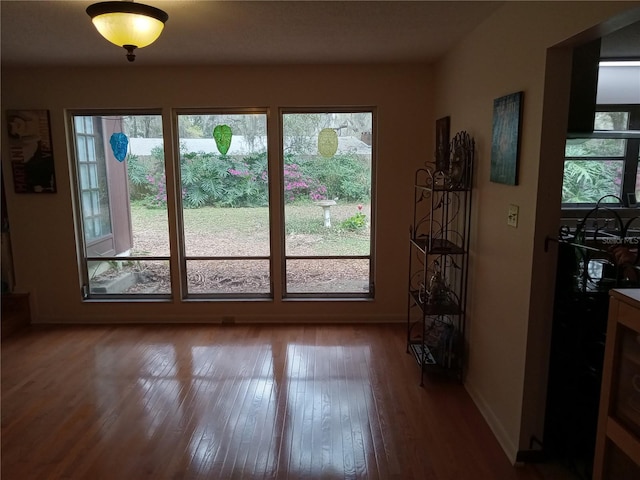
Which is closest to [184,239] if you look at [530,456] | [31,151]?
[31,151]

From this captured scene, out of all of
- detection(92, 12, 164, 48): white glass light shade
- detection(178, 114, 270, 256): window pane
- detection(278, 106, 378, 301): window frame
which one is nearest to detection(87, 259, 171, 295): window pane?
detection(178, 114, 270, 256): window pane

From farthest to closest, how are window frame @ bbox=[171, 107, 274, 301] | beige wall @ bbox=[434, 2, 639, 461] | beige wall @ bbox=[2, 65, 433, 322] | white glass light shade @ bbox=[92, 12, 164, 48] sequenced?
1. window frame @ bbox=[171, 107, 274, 301]
2. beige wall @ bbox=[2, 65, 433, 322]
3. white glass light shade @ bbox=[92, 12, 164, 48]
4. beige wall @ bbox=[434, 2, 639, 461]

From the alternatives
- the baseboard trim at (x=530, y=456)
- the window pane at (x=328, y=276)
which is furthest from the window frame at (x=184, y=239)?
the baseboard trim at (x=530, y=456)

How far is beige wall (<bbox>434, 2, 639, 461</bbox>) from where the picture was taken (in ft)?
6.66

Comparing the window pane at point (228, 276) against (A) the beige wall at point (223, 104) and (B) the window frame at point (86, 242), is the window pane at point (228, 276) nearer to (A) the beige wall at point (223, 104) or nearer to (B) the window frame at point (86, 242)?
(B) the window frame at point (86, 242)

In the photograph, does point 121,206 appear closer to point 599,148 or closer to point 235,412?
point 235,412

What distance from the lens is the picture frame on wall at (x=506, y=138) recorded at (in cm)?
226

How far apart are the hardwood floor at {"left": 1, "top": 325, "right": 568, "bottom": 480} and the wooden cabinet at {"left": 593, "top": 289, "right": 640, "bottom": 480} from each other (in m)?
1.03

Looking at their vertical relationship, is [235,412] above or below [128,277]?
below

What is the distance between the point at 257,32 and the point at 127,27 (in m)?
1.02

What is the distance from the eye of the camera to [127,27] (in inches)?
86.0

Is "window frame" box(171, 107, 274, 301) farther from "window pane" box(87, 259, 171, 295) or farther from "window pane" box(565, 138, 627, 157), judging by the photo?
"window pane" box(565, 138, 627, 157)

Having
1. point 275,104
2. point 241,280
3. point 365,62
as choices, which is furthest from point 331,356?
point 365,62

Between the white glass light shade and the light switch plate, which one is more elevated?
the white glass light shade
